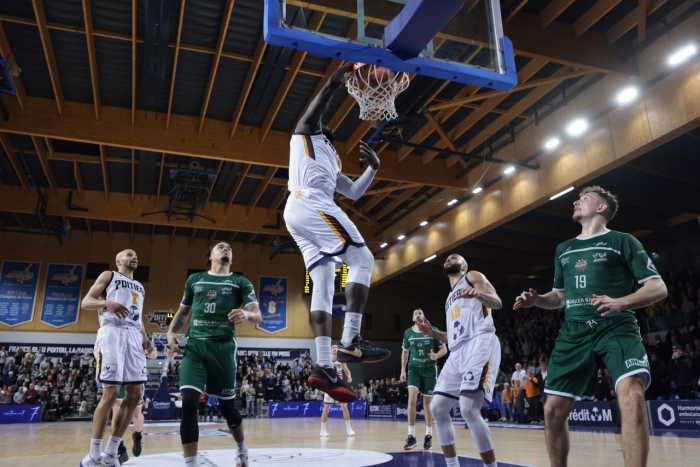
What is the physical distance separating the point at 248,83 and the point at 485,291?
382 inches

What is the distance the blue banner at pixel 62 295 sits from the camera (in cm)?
2555

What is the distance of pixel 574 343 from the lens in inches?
164

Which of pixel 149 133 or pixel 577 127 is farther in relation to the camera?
pixel 149 133

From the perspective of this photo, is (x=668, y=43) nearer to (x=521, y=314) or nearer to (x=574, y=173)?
(x=574, y=173)

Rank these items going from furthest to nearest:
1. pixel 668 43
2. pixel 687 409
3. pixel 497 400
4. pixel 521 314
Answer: pixel 521 314, pixel 497 400, pixel 687 409, pixel 668 43

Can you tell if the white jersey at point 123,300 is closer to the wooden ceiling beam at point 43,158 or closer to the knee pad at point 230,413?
the knee pad at point 230,413

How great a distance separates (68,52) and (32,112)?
239cm

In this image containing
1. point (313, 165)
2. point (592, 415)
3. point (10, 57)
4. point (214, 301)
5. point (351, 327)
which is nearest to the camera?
point (351, 327)

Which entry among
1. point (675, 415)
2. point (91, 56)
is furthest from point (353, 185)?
point (675, 415)

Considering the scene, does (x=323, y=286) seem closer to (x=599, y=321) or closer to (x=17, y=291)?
(x=599, y=321)

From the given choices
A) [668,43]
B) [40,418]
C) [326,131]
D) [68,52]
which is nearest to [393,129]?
[668,43]

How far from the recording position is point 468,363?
592 centimetres

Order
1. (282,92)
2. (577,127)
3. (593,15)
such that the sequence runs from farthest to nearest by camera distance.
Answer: (282,92)
(577,127)
(593,15)

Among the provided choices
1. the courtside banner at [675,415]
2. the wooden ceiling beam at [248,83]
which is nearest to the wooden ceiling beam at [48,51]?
the wooden ceiling beam at [248,83]
